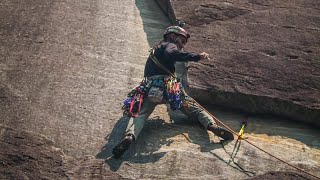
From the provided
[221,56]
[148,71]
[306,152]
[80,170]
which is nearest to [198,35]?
[221,56]

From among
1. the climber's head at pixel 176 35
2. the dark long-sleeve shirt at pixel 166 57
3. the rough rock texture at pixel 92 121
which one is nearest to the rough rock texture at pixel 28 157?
the rough rock texture at pixel 92 121

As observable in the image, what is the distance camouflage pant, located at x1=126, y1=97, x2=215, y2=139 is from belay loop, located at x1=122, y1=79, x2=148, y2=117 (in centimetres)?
10

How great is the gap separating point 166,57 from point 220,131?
1.63 m

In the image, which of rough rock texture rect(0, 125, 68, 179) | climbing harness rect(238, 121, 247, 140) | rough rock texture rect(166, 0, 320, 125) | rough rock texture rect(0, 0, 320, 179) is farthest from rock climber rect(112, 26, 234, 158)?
rough rock texture rect(0, 125, 68, 179)

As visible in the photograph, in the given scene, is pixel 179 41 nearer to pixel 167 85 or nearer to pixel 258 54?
pixel 167 85

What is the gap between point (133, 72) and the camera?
9.48m

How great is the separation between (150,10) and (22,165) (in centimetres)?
704

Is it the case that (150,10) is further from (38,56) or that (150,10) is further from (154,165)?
(154,165)

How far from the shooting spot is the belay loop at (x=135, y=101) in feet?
24.9

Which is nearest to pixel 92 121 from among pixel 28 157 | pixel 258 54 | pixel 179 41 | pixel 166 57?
pixel 28 157

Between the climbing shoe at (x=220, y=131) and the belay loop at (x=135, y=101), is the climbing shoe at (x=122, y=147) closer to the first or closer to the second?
the belay loop at (x=135, y=101)

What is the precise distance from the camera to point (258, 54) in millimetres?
9422

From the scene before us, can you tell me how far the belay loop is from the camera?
7.59 metres

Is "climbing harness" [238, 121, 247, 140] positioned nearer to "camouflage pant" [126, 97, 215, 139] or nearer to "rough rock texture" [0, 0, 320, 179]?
"rough rock texture" [0, 0, 320, 179]
